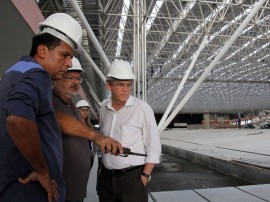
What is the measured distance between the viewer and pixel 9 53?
9109 millimetres

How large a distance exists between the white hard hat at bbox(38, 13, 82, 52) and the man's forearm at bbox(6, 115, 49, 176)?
62 centimetres

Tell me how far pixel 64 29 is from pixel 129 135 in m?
1.23

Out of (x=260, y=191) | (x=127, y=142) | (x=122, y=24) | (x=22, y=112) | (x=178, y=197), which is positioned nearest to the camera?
(x=22, y=112)

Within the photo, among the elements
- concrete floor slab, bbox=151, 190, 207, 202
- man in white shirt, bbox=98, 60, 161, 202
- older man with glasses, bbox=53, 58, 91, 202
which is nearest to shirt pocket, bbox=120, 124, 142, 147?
man in white shirt, bbox=98, 60, 161, 202

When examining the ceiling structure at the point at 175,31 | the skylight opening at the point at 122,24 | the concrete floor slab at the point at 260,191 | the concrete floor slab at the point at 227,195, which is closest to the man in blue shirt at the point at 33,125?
the concrete floor slab at the point at 227,195

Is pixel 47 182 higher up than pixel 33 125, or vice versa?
pixel 33 125

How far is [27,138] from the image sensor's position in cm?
155

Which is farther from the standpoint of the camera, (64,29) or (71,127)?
(71,127)

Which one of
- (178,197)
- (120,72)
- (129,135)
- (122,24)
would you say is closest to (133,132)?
(129,135)

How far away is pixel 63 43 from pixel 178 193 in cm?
362

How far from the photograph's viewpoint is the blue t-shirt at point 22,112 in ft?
5.03

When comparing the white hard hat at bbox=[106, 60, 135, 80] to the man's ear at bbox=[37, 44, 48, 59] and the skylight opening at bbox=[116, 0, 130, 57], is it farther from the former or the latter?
the skylight opening at bbox=[116, 0, 130, 57]

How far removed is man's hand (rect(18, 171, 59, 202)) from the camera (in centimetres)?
165

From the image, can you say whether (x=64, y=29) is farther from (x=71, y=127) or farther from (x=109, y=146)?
(x=109, y=146)
